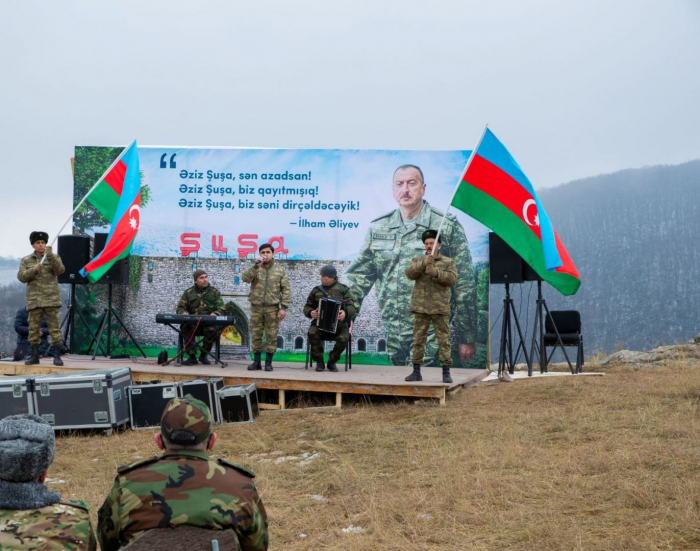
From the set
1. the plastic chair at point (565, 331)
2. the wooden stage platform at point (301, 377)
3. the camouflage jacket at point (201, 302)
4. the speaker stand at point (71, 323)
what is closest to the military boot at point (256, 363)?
the wooden stage platform at point (301, 377)

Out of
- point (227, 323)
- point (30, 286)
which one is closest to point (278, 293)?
point (227, 323)

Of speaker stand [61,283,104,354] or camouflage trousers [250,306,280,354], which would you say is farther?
speaker stand [61,283,104,354]

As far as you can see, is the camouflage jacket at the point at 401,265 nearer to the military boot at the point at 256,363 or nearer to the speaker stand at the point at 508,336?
the speaker stand at the point at 508,336

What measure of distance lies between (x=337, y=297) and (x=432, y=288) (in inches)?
70.9

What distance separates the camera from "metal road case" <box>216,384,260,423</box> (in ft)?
29.0

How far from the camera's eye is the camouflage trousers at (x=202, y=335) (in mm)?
10961

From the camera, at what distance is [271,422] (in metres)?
8.64

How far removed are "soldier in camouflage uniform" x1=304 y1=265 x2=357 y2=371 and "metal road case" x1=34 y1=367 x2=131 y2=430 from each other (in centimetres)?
297

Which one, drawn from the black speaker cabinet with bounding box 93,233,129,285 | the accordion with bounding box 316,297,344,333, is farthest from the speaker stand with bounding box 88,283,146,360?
the accordion with bounding box 316,297,344,333

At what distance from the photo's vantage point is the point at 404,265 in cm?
1210

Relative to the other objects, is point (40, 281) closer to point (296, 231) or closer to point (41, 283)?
point (41, 283)

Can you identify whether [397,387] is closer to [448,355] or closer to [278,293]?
[448,355]

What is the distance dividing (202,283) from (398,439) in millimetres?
4923

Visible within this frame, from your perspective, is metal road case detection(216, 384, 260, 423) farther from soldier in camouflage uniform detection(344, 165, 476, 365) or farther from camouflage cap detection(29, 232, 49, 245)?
soldier in camouflage uniform detection(344, 165, 476, 365)
